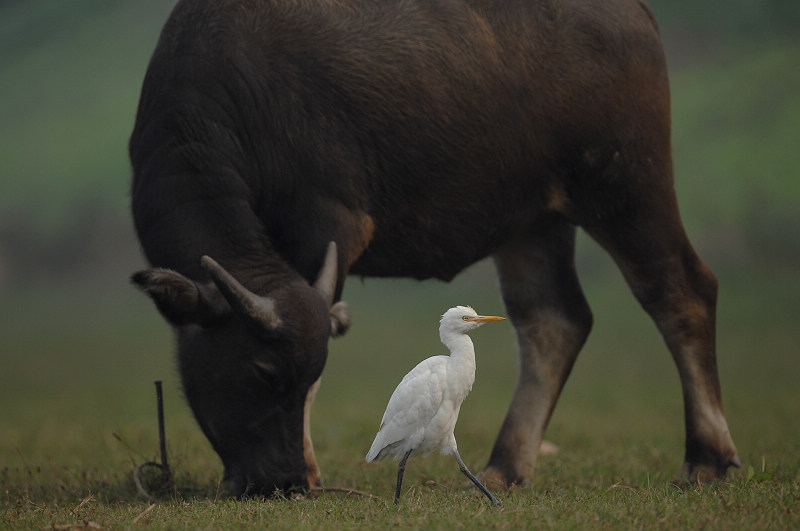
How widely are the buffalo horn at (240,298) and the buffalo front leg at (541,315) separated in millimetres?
2162

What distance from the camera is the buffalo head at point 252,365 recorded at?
4.95m

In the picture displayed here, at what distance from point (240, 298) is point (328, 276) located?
0.57 metres

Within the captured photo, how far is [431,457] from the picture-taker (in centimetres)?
789

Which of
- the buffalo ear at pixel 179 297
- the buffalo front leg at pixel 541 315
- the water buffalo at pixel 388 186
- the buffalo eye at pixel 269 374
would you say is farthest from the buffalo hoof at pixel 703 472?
the buffalo ear at pixel 179 297

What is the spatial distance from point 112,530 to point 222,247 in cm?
154

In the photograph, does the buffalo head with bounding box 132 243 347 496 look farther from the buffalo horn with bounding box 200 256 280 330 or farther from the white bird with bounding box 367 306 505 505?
the white bird with bounding box 367 306 505 505

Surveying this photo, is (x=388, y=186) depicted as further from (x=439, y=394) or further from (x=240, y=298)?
(x=439, y=394)

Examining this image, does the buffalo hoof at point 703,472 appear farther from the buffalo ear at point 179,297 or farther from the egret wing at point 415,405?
the buffalo ear at point 179,297

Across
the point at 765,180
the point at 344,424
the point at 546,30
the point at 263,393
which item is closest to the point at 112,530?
the point at 263,393

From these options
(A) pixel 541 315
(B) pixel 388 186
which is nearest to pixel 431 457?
(A) pixel 541 315

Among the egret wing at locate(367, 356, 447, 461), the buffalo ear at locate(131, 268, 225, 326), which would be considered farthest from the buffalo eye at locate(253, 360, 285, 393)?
the egret wing at locate(367, 356, 447, 461)

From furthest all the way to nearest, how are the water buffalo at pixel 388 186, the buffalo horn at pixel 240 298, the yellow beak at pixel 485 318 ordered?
the water buffalo at pixel 388 186 → the buffalo horn at pixel 240 298 → the yellow beak at pixel 485 318

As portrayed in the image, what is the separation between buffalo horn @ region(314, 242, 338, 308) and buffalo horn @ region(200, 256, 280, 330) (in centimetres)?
34

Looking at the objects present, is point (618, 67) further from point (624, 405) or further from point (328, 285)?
point (624, 405)
